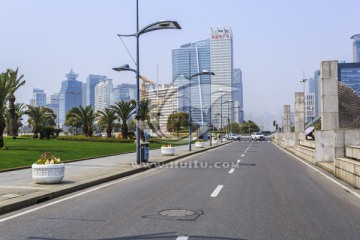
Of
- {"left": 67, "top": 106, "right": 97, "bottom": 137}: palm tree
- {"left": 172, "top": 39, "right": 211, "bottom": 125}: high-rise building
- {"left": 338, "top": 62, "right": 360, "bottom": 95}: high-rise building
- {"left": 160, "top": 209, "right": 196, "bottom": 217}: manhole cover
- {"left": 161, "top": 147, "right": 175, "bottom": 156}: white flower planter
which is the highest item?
{"left": 338, "top": 62, "right": 360, "bottom": 95}: high-rise building

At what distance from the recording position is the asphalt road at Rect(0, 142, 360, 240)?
6.25 m

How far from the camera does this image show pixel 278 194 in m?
10.4

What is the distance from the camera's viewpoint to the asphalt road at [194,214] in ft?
20.5

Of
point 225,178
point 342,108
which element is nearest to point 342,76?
point 342,108

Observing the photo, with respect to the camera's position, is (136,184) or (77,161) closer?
(136,184)

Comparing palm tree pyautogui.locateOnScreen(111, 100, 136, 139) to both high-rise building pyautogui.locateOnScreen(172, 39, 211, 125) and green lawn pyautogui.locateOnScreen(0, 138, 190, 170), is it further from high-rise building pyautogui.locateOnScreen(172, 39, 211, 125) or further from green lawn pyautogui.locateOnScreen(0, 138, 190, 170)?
green lawn pyautogui.locateOnScreen(0, 138, 190, 170)

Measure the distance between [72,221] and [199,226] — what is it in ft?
7.67

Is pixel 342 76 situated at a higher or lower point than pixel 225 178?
higher

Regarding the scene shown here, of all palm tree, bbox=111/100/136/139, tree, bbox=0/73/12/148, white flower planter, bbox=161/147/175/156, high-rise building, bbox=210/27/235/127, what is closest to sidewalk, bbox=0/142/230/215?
white flower planter, bbox=161/147/175/156

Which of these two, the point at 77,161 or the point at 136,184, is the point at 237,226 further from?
the point at 77,161

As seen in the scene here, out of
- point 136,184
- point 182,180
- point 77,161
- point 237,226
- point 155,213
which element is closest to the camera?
point 237,226

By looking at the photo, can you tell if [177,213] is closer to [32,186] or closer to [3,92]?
[32,186]

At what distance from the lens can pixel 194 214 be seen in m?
7.70

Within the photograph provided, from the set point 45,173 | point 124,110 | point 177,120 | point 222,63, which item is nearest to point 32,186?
point 45,173
